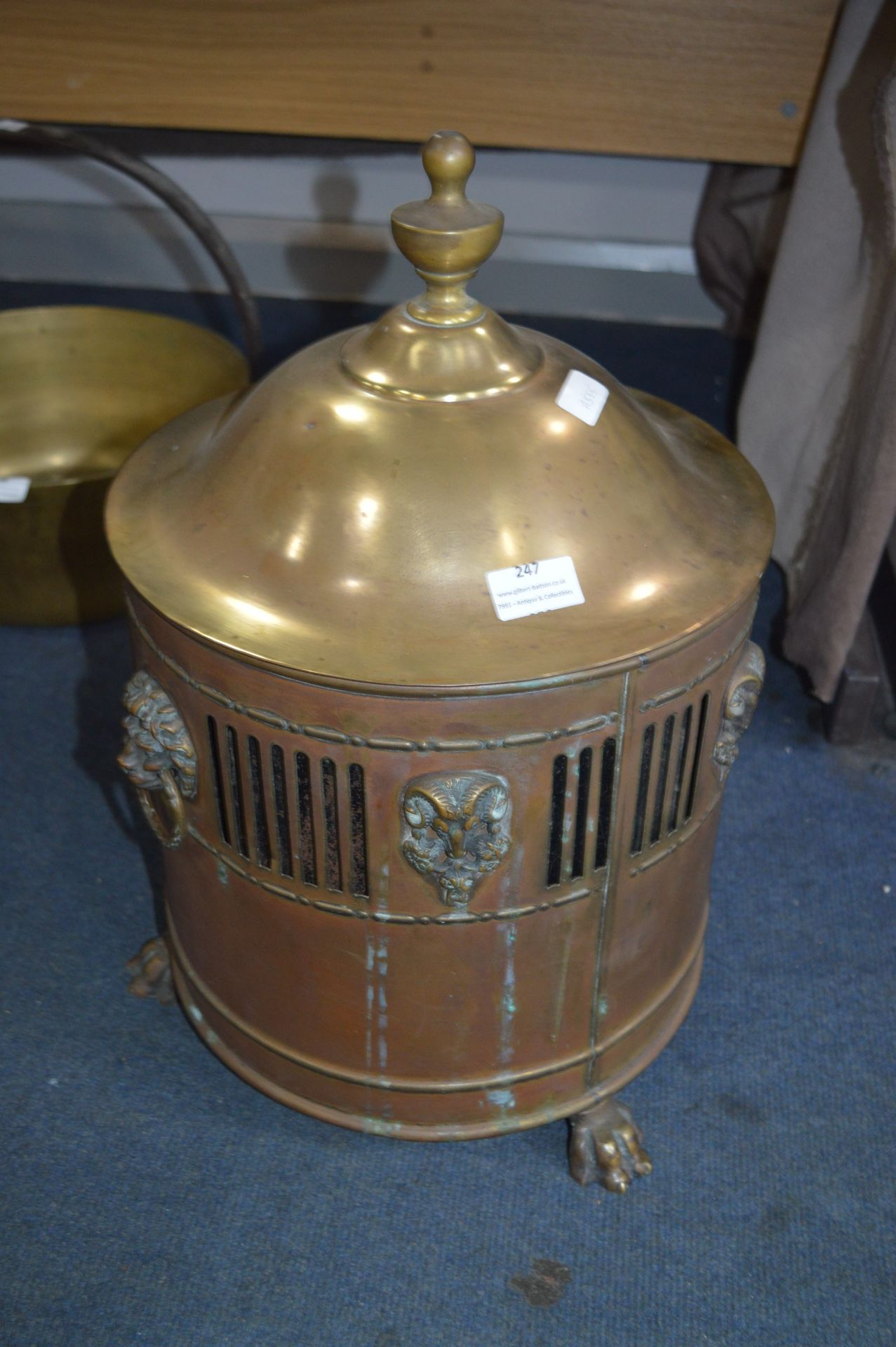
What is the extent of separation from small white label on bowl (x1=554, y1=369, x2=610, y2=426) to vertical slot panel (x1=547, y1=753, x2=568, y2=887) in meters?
0.32

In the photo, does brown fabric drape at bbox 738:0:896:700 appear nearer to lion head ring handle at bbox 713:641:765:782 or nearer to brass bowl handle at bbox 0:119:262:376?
lion head ring handle at bbox 713:641:765:782

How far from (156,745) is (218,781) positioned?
7cm

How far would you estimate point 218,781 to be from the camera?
131 centimetres

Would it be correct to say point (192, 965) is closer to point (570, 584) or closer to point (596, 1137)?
point (596, 1137)

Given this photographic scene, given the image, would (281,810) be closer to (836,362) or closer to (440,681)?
(440,681)

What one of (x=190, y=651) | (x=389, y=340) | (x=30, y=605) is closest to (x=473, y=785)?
(x=190, y=651)

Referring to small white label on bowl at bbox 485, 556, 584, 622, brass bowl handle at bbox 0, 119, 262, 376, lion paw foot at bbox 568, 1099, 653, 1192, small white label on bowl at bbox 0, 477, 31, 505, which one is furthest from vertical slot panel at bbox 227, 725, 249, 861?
brass bowl handle at bbox 0, 119, 262, 376

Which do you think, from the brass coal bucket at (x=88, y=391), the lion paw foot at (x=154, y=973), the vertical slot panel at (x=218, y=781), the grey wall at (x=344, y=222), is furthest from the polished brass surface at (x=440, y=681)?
the grey wall at (x=344, y=222)

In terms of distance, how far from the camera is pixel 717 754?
1362 millimetres

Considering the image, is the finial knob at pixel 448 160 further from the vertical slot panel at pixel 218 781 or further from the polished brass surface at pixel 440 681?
the vertical slot panel at pixel 218 781

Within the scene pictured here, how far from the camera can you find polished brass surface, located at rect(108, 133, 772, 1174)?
117cm

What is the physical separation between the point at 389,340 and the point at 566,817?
18.4 inches

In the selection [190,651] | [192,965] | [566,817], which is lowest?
[192,965]

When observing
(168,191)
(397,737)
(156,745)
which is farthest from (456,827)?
(168,191)
